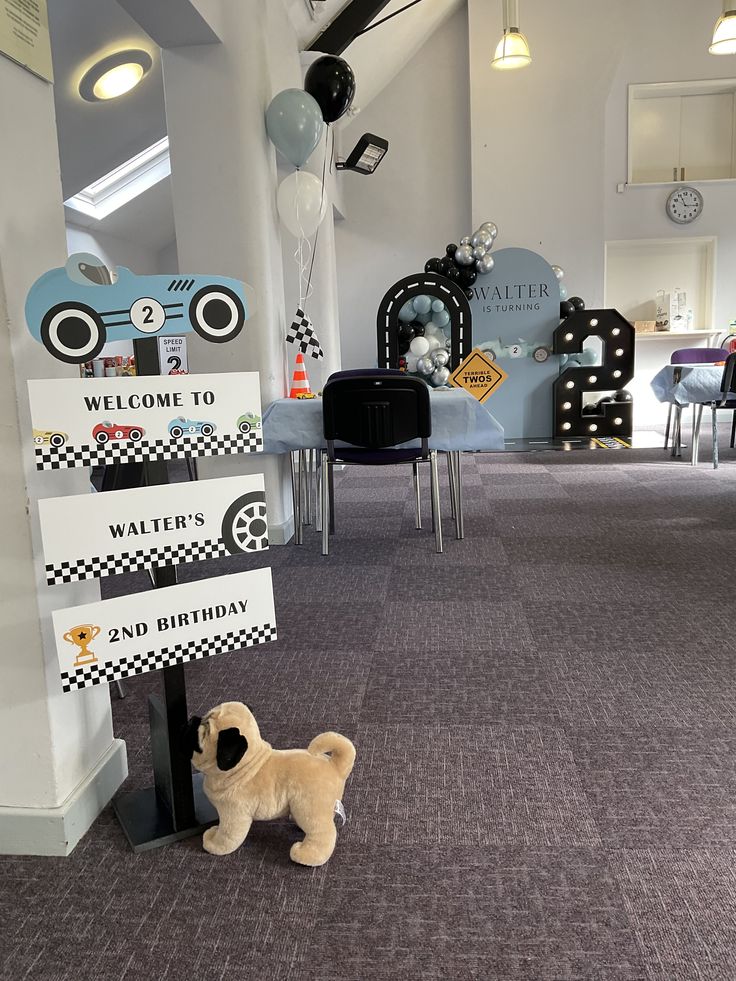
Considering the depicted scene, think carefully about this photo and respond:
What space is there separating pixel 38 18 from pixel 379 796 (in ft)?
5.20

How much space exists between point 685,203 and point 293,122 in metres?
6.12

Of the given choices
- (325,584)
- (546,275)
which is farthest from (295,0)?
(325,584)

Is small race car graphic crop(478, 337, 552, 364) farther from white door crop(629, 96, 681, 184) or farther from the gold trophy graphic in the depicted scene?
the gold trophy graphic

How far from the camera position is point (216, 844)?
143 cm

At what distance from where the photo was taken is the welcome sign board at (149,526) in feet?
4.39

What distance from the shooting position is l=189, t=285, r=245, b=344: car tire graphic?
1.40 m

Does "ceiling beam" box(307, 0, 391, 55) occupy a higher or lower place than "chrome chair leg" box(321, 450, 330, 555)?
higher

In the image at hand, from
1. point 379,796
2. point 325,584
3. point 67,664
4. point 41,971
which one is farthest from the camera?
point 325,584

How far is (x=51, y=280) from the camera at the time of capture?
4.21 ft

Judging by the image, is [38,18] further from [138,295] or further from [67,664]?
[67,664]

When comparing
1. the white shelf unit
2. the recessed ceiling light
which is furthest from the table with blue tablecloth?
the white shelf unit

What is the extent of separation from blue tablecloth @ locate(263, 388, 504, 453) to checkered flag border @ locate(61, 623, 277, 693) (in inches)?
83.8

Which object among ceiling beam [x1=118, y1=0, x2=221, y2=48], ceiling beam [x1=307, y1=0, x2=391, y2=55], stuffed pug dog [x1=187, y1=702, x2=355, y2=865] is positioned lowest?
stuffed pug dog [x1=187, y1=702, x2=355, y2=865]

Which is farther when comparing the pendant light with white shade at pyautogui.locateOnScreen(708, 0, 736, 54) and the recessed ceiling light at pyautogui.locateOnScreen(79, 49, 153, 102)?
the pendant light with white shade at pyautogui.locateOnScreen(708, 0, 736, 54)
